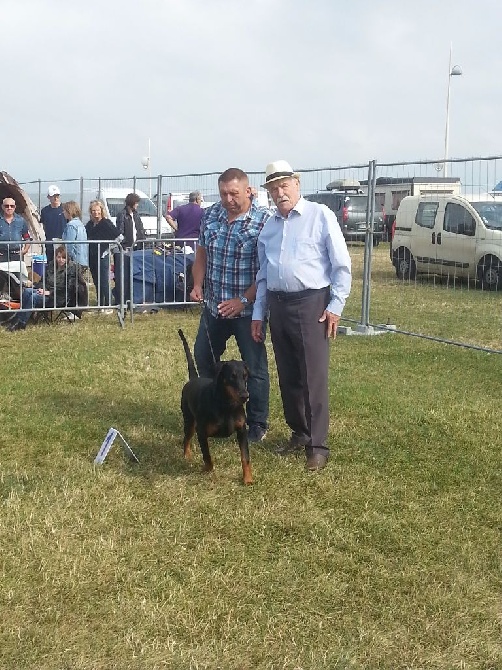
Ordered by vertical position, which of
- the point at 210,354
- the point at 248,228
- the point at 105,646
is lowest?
the point at 105,646

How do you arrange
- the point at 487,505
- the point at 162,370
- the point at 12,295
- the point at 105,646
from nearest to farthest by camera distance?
the point at 105,646 < the point at 487,505 < the point at 162,370 < the point at 12,295

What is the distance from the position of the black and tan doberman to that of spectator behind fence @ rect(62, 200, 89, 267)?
23.0 feet

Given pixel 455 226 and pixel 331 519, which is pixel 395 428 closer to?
pixel 331 519

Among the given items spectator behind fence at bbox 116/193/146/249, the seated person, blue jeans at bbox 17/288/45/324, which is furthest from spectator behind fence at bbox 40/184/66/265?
blue jeans at bbox 17/288/45/324

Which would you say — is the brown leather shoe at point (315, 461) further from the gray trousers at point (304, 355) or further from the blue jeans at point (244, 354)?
the blue jeans at point (244, 354)

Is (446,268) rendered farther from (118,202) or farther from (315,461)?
(118,202)

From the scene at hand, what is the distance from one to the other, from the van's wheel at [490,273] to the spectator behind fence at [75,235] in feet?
18.2

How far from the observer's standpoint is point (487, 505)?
4.61 metres

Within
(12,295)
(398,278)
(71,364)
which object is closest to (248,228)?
(71,364)

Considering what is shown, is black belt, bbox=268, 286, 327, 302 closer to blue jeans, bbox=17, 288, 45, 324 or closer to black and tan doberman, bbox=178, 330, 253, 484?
black and tan doberman, bbox=178, 330, 253, 484

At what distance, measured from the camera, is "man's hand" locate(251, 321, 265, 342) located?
5.38 meters

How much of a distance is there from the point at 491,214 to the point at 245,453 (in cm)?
958

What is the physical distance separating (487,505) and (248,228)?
2.28 meters

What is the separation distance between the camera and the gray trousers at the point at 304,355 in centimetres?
507
